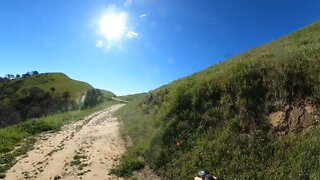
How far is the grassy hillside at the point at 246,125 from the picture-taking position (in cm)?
1614

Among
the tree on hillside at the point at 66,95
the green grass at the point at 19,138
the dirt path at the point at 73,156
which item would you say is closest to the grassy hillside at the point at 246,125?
the dirt path at the point at 73,156

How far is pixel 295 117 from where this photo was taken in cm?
1758

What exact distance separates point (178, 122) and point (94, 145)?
813 cm

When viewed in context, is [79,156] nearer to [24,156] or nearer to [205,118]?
[24,156]

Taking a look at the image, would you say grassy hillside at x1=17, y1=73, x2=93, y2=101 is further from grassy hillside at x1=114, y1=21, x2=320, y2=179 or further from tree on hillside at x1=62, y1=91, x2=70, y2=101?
grassy hillside at x1=114, y1=21, x2=320, y2=179

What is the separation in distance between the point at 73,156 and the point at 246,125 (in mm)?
11915

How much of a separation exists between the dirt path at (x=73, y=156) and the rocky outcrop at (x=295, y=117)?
9.13 metres

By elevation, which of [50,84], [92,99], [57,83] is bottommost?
[92,99]

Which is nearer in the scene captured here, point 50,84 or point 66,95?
point 66,95

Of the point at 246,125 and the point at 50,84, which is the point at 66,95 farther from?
the point at 246,125

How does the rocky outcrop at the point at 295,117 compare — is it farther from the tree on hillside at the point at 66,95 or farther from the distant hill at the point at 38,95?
the tree on hillside at the point at 66,95

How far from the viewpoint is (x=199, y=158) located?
18.3 metres

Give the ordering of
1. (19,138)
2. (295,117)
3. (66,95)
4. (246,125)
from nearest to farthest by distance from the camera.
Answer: (295,117), (246,125), (19,138), (66,95)

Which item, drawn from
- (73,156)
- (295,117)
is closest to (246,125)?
(295,117)
